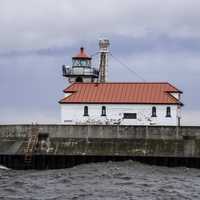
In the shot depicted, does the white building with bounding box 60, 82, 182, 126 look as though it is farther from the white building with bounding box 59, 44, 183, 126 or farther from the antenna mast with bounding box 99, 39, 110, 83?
the antenna mast with bounding box 99, 39, 110, 83

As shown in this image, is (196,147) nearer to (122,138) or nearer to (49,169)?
(122,138)

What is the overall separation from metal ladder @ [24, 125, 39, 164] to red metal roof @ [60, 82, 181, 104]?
856cm

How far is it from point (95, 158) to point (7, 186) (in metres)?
11.5

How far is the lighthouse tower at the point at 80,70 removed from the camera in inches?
2478

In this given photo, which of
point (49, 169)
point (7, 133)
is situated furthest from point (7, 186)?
point (7, 133)

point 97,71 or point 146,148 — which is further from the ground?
point 97,71

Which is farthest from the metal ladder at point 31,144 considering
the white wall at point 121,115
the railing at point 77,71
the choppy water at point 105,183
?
the railing at point 77,71

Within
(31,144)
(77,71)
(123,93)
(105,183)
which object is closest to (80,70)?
(77,71)

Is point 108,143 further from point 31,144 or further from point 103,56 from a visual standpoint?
point 103,56

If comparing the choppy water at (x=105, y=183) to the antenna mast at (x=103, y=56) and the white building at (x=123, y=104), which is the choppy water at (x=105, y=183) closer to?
the white building at (x=123, y=104)

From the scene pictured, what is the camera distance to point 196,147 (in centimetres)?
4262

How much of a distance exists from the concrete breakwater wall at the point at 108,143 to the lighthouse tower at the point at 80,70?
18.3m

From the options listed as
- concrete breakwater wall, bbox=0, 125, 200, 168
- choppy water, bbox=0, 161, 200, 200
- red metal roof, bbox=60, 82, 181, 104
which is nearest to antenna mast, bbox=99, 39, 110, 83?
red metal roof, bbox=60, 82, 181, 104

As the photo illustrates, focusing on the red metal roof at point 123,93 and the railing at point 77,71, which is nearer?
the red metal roof at point 123,93
